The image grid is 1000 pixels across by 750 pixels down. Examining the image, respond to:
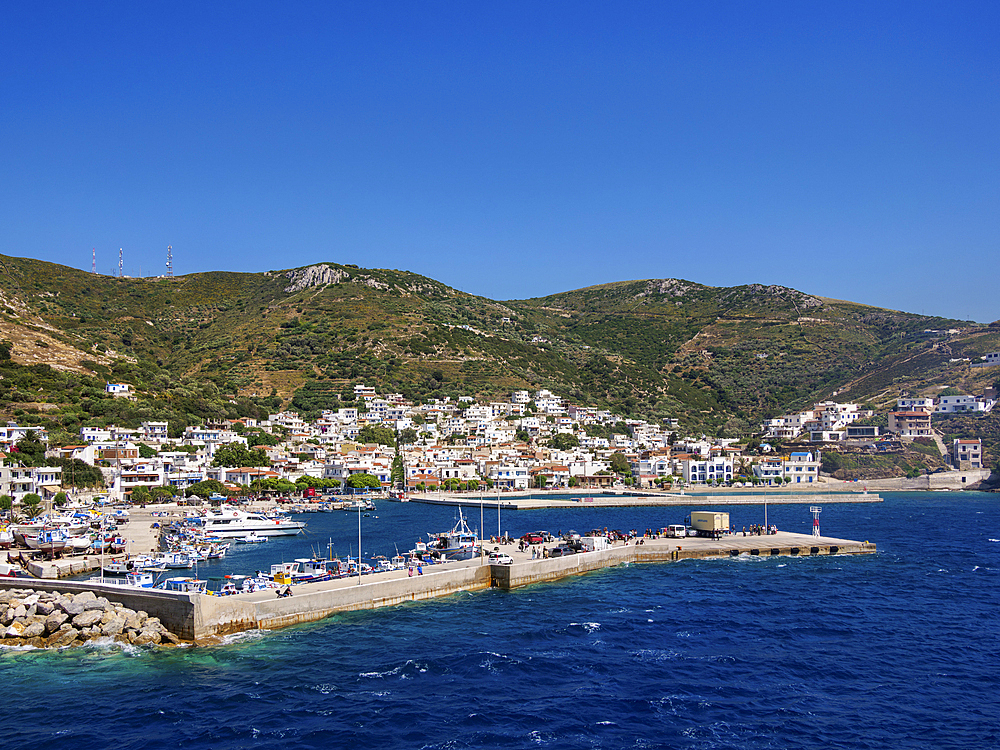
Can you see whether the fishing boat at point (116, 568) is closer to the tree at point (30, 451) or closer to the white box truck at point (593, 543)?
the white box truck at point (593, 543)

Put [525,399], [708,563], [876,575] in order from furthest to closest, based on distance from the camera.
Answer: [525,399]
[708,563]
[876,575]

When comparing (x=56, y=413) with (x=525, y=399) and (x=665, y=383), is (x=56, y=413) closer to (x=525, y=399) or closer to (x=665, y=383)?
(x=525, y=399)

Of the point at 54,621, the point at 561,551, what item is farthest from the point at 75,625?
the point at 561,551

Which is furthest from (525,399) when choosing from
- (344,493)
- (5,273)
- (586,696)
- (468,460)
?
(586,696)

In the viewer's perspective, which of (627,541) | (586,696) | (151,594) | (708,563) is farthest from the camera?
(627,541)

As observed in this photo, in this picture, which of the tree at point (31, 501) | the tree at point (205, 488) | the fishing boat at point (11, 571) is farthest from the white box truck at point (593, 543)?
the tree at point (205, 488)

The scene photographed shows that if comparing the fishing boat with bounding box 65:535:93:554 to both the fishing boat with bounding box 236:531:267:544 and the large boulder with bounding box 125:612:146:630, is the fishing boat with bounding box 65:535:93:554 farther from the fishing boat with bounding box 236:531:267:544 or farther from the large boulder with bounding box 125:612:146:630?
the large boulder with bounding box 125:612:146:630

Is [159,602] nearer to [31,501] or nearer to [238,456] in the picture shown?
[31,501]
